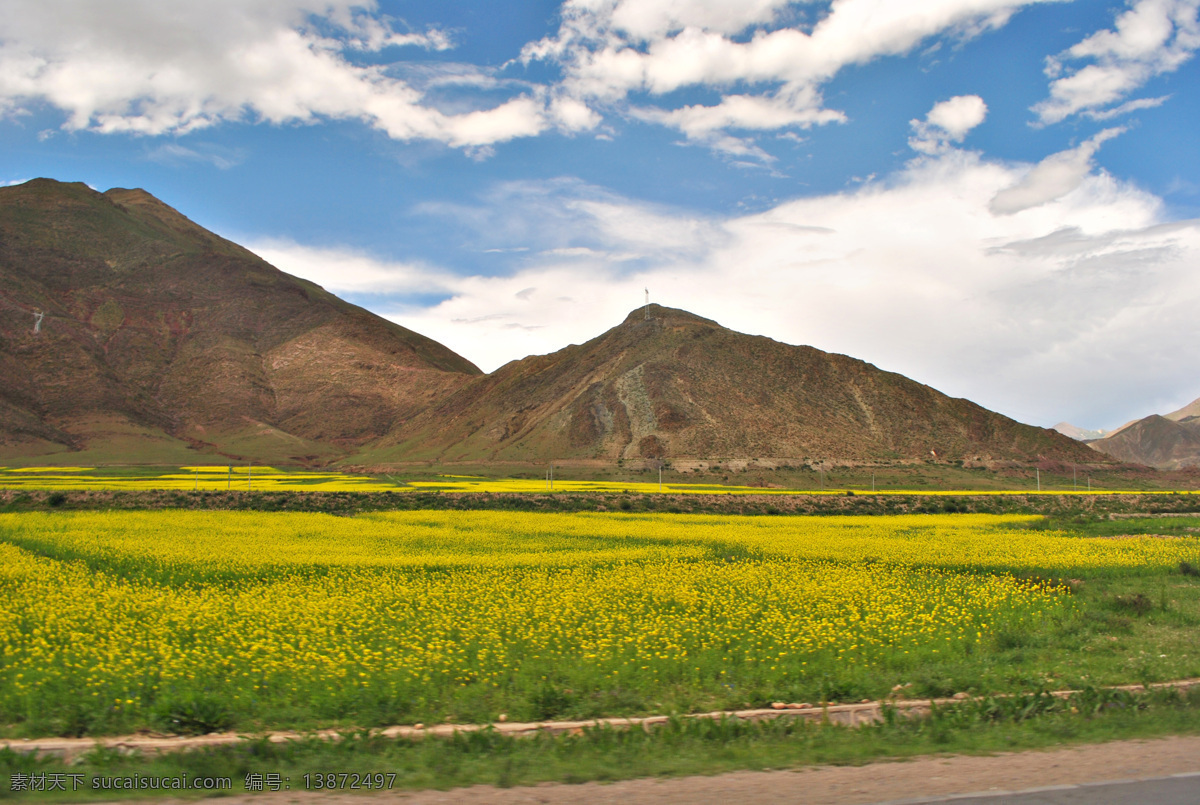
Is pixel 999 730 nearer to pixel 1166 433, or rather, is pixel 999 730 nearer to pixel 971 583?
pixel 971 583

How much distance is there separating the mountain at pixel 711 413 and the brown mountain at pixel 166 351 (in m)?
23.3

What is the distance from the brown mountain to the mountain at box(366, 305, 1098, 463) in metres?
23.3

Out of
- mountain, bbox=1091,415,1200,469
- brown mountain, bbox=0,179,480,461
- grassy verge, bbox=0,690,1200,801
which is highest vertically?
brown mountain, bbox=0,179,480,461

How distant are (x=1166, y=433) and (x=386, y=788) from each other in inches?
9519

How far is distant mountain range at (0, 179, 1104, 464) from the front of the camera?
92.6m

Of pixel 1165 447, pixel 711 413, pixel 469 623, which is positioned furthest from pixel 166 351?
pixel 1165 447

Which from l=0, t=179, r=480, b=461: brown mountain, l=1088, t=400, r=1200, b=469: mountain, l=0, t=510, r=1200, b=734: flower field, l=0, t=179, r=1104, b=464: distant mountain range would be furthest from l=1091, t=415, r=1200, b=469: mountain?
l=0, t=510, r=1200, b=734: flower field

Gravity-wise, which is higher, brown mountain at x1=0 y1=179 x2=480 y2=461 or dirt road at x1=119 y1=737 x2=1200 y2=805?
brown mountain at x1=0 y1=179 x2=480 y2=461

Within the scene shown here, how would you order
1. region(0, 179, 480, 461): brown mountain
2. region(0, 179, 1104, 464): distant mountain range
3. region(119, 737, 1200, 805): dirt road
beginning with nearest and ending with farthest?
region(119, 737, 1200, 805): dirt road < region(0, 179, 1104, 464): distant mountain range < region(0, 179, 480, 461): brown mountain

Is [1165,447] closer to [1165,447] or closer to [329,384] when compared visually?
[1165,447]

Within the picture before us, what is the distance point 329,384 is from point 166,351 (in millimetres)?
30370

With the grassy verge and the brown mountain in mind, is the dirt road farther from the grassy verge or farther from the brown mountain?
the brown mountain

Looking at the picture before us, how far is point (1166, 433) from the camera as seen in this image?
638 feet

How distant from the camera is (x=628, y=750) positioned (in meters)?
7.11
